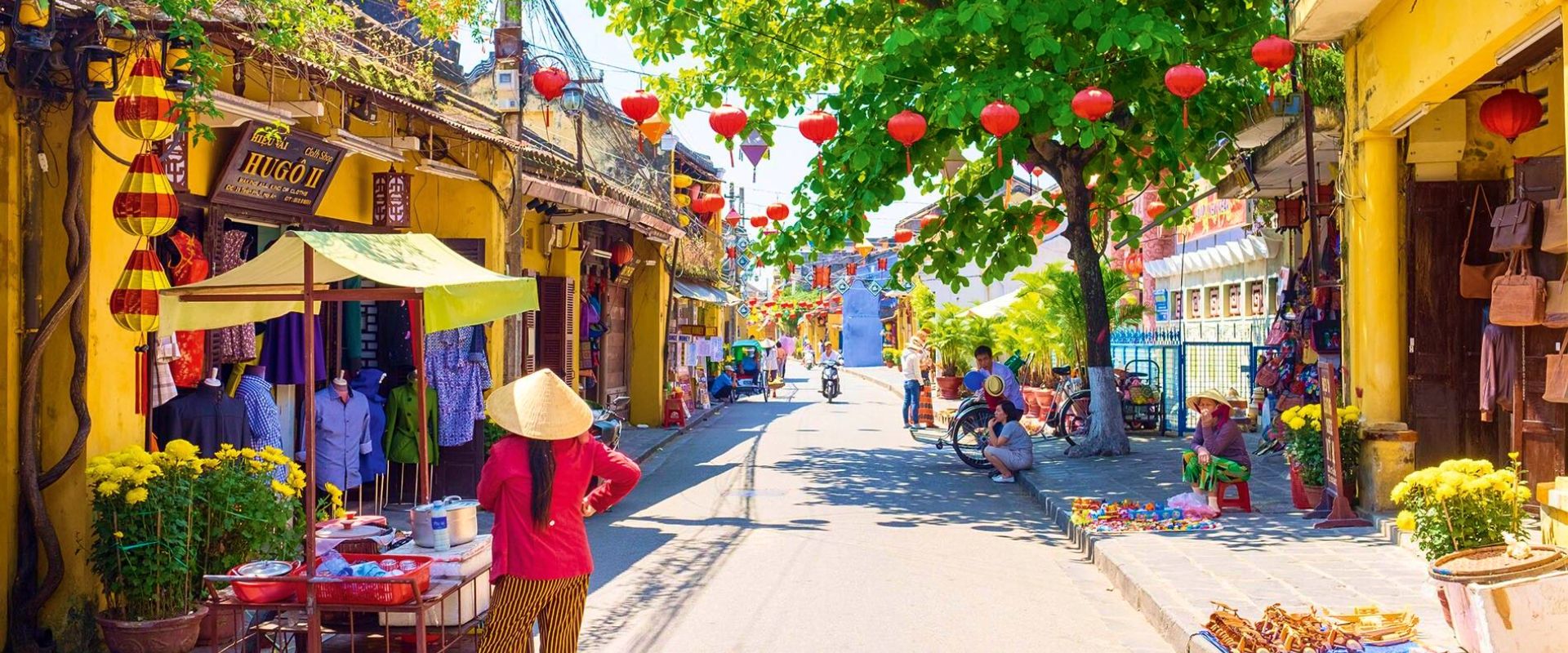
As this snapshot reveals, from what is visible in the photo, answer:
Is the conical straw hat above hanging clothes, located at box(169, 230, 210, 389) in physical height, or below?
below

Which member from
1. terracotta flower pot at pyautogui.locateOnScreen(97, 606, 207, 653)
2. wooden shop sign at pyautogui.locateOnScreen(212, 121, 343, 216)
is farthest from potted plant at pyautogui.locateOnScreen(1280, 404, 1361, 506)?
terracotta flower pot at pyautogui.locateOnScreen(97, 606, 207, 653)

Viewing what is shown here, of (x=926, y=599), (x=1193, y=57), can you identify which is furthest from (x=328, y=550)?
(x=1193, y=57)

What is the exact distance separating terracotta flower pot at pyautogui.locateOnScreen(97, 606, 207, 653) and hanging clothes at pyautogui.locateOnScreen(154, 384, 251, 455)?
77.6 inches

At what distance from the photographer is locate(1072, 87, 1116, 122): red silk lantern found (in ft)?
35.7

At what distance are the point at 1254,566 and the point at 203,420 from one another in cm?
724

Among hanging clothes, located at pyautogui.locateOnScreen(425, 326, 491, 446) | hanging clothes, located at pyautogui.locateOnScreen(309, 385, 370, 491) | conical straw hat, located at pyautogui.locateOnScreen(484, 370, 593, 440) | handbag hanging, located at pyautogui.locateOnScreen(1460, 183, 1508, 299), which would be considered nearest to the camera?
conical straw hat, located at pyautogui.locateOnScreen(484, 370, 593, 440)

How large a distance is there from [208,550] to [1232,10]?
38.6ft

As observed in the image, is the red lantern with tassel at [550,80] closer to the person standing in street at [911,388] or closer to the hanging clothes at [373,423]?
the hanging clothes at [373,423]

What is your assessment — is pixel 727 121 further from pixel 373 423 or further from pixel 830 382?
pixel 830 382

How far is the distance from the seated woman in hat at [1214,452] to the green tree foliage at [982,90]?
3.09 m

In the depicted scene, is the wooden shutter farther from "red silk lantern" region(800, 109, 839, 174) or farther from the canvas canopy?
the canvas canopy

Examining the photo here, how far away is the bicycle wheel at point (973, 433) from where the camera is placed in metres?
16.7

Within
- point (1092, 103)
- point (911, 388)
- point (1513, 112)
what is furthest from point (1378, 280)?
point (911, 388)

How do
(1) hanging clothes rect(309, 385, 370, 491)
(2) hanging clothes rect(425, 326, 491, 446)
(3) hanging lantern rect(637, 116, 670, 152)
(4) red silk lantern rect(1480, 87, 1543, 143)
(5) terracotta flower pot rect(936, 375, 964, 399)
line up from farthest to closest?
(5) terracotta flower pot rect(936, 375, 964, 399) < (3) hanging lantern rect(637, 116, 670, 152) < (2) hanging clothes rect(425, 326, 491, 446) < (1) hanging clothes rect(309, 385, 370, 491) < (4) red silk lantern rect(1480, 87, 1543, 143)
